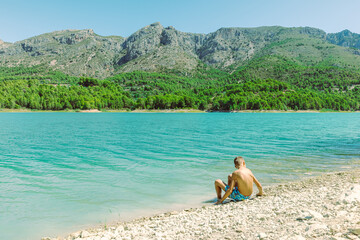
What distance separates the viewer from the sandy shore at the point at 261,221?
666 centimetres

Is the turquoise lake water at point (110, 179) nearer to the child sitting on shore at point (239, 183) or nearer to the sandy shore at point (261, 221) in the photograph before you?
the child sitting on shore at point (239, 183)

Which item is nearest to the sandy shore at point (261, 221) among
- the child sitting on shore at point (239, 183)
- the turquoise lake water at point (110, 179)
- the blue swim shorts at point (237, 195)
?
the blue swim shorts at point (237, 195)

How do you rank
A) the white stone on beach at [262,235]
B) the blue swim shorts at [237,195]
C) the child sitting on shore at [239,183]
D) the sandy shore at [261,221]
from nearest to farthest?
the white stone on beach at [262,235], the sandy shore at [261,221], the child sitting on shore at [239,183], the blue swim shorts at [237,195]

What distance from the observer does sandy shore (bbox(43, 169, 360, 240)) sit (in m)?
6.66

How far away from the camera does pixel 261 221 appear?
795cm

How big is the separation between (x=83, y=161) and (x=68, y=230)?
13.5 meters

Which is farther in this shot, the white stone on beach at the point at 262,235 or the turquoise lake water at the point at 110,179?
the turquoise lake water at the point at 110,179

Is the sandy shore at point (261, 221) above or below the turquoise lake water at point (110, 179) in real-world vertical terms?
above

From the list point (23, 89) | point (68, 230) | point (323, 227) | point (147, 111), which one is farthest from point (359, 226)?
point (23, 89)

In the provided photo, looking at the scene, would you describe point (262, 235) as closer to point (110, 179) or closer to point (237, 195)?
point (237, 195)

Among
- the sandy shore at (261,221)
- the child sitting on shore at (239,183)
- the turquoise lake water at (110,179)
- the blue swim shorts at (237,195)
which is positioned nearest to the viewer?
the sandy shore at (261,221)

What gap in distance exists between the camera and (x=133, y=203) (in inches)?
460

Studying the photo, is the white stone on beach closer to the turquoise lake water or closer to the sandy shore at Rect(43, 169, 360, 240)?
the sandy shore at Rect(43, 169, 360, 240)

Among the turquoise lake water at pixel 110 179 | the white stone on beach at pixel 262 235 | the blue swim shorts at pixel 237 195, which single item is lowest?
the turquoise lake water at pixel 110 179
